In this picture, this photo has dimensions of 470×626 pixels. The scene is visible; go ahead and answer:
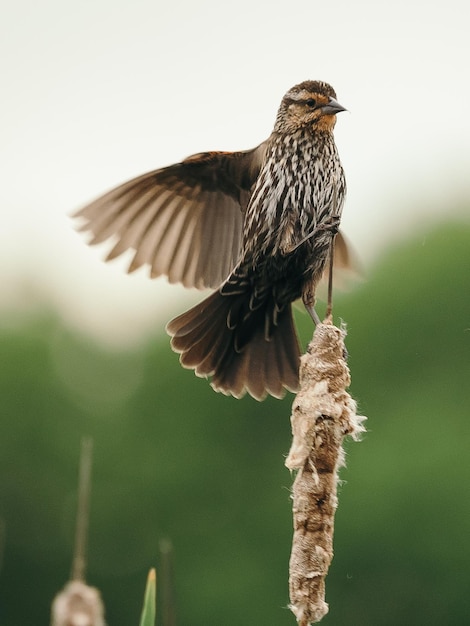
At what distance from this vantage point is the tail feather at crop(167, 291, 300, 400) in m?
4.95

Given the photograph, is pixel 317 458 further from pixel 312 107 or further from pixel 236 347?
pixel 312 107

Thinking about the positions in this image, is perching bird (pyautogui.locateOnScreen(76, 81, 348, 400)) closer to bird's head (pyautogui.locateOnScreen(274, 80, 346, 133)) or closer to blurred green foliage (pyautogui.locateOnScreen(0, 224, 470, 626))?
bird's head (pyautogui.locateOnScreen(274, 80, 346, 133))

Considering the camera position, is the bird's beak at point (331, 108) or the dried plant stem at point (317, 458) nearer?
the dried plant stem at point (317, 458)

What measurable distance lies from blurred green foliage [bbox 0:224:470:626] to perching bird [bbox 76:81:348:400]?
1302 centimetres

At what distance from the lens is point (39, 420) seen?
846 inches

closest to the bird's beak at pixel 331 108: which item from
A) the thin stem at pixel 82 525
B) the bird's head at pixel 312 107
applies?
the bird's head at pixel 312 107

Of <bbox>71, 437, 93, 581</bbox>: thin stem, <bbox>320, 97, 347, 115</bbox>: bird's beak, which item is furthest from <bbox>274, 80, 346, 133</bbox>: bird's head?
<bbox>71, 437, 93, 581</bbox>: thin stem

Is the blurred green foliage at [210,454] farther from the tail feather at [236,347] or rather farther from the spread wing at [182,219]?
the tail feather at [236,347]

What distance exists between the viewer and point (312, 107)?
15.9 feet

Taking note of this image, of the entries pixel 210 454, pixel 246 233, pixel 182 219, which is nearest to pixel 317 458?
pixel 246 233

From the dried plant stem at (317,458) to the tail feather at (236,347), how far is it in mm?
1353

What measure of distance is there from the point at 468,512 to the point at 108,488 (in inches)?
225

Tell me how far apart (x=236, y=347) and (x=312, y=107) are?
90cm

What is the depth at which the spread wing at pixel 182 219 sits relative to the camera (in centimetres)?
540
